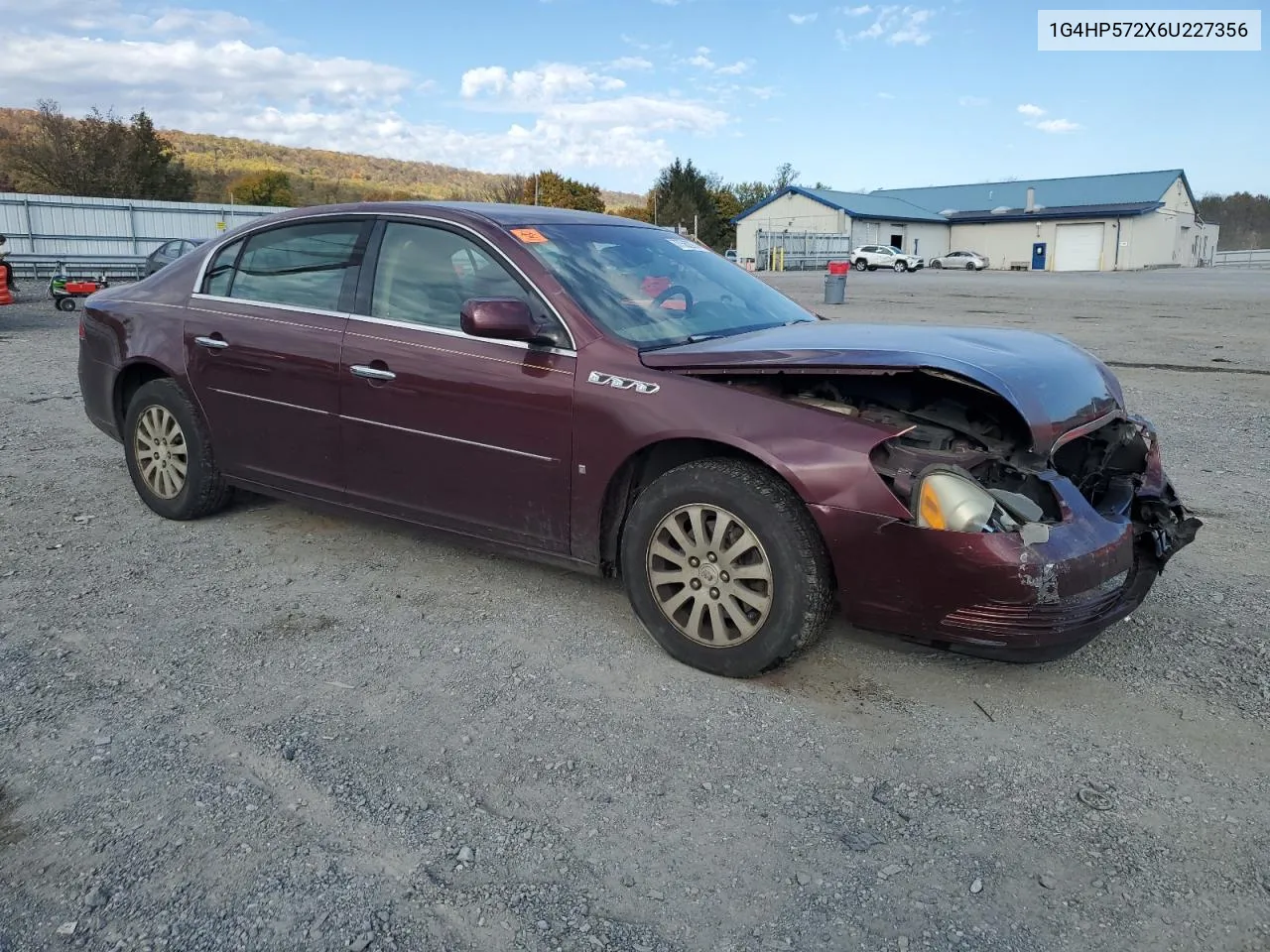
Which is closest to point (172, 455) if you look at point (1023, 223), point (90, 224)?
point (90, 224)

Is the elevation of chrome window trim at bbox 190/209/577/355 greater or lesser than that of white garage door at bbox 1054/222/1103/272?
lesser

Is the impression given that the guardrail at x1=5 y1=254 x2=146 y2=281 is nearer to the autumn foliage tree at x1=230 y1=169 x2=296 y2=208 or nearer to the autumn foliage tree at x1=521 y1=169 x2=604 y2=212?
the autumn foliage tree at x1=230 y1=169 x2=296 y2=208

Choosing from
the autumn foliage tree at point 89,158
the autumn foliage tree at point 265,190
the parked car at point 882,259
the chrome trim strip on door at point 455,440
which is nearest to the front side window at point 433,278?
the chrome trim strip on door at point 455,440

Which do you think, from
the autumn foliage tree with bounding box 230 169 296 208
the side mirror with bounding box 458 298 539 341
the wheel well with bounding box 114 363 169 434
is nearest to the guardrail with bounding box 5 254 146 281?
the autumn foliage tree with bounding box 230 169 296 208

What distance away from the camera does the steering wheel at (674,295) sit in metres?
4.14

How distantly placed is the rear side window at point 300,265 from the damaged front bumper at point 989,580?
2.52 meters

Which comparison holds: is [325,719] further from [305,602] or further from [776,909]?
[776,909]

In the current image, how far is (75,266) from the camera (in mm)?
26438

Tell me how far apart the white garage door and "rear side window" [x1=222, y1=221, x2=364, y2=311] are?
6228 cm

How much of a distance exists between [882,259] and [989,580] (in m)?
55.1

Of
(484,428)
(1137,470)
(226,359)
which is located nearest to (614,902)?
(484,428)

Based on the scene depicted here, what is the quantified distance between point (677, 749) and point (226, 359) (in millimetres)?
3060

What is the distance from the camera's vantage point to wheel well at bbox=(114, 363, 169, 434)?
17.3 feet

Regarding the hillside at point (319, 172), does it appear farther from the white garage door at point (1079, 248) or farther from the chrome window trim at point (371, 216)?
the chrome window trim at point (371, 216)
